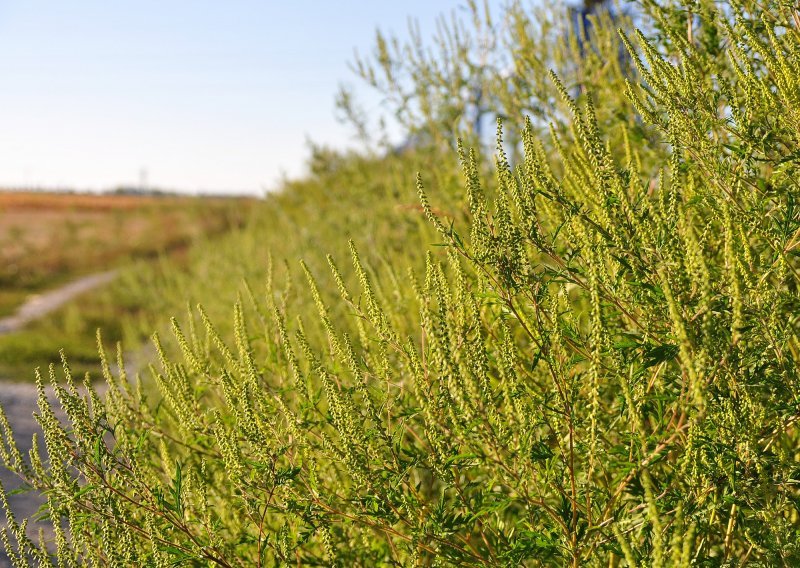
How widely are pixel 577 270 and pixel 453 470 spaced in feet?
2.21

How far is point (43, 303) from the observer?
53.9ft

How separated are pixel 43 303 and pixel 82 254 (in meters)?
7.59

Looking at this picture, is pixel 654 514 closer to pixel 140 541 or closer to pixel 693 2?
pixel 140 541

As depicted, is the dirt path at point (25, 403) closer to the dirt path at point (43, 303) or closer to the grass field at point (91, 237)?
the dirt path at point (43, 303)

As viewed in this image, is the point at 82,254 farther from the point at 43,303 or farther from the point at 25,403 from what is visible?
the point at 25,403

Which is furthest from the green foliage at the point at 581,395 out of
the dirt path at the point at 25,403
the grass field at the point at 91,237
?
the grass field at the point at 91,237

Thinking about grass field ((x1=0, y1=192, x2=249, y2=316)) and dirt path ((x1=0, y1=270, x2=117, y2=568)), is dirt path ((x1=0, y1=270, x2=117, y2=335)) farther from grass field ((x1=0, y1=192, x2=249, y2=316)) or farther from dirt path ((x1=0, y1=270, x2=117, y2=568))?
grass field ((x1=0, y1=192, x2=249, y2=316))

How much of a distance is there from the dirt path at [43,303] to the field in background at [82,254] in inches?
13.4

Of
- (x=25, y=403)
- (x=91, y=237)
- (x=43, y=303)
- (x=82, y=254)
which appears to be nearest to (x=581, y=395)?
(x=25, y=403)

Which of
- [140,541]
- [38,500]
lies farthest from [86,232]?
[140,541]

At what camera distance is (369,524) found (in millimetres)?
1868

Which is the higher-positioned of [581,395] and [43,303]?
[43,303]

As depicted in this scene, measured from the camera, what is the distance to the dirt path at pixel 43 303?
547 inches

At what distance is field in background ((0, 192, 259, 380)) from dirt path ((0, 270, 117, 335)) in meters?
0.34
